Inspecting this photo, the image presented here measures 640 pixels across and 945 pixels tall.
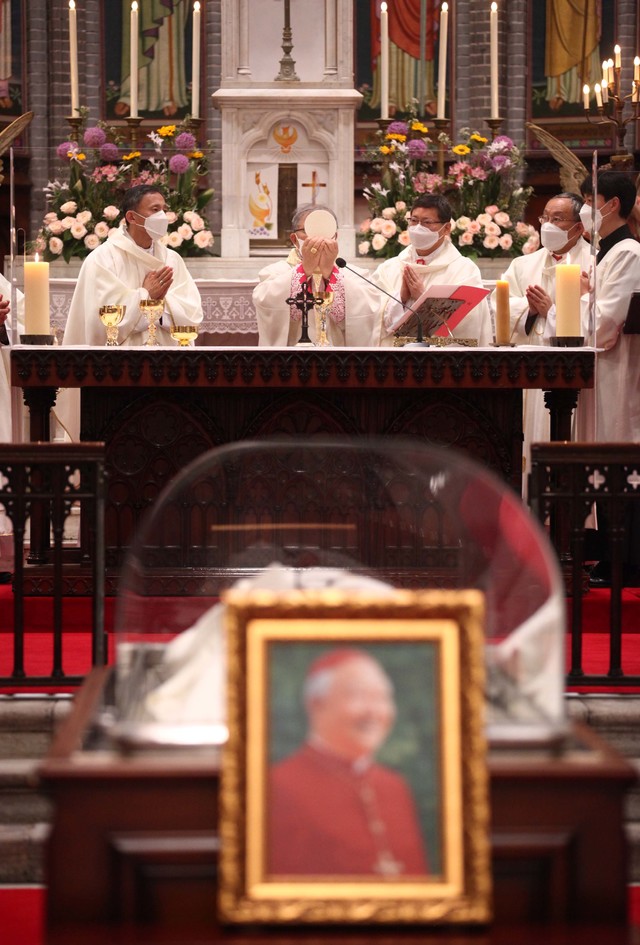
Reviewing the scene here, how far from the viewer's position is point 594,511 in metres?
6.76

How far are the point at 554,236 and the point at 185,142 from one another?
2.83m

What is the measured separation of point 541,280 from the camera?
768 cm

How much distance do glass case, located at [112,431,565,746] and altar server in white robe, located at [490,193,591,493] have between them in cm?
335

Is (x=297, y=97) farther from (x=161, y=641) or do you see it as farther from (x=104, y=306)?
(x=161, y=641)

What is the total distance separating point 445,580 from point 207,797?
972 millimetres

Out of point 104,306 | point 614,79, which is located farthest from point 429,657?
point 614,79

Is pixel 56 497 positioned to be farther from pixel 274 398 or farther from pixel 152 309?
pixel 152 309

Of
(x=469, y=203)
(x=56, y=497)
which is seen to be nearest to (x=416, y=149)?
(x=469, y=203)

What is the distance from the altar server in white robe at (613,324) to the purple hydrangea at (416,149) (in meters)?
1.90

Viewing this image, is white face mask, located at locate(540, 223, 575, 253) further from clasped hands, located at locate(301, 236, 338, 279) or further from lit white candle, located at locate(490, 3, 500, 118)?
lit white candle, located at locate(490, 3, 500, 118)

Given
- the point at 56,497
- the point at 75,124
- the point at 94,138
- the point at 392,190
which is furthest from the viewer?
the point at 94,138

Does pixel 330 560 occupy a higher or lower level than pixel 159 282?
lower

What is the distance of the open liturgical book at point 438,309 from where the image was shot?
6121mm

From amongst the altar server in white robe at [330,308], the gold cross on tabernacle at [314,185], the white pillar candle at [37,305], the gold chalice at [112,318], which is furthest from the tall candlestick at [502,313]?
the gold cross on tabernacle at [314,185]
